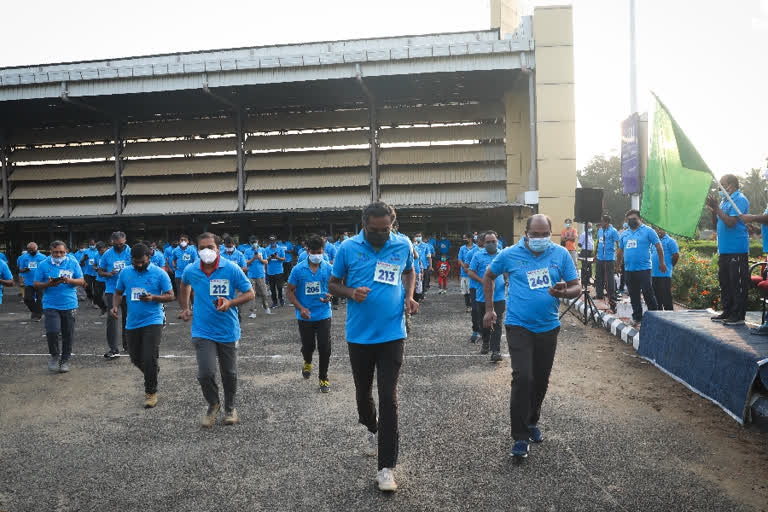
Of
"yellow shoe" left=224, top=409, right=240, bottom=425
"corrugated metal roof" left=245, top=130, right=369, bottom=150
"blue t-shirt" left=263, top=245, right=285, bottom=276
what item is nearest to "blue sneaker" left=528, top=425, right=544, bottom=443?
"yellow shoe" left=224, top=409, right=240, bottom=425

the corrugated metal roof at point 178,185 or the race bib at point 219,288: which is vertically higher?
the corrugated metal roof at point 178,185

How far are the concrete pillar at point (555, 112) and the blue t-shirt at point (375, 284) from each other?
16.7 metres

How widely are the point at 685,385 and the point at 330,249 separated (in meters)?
10.1

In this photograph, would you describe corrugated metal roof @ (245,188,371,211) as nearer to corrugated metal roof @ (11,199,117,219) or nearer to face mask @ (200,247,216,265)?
corrugated metal roof @ (11,199,117,219)

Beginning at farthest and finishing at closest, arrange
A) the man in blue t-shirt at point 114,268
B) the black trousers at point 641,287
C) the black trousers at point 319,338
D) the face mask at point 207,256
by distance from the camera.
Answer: the black trousers at point 641,287
the man in blue t-shirt at point 114,268
the black trousers at point 319,338
the face mask at point 207,256

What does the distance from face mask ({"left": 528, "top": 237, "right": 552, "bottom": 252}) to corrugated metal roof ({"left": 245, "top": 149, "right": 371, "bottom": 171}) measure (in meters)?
19.5

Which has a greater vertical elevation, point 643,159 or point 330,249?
point 643,159

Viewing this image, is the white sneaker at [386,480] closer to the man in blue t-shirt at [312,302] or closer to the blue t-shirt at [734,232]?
the man in blue t-shirt at [312,302]

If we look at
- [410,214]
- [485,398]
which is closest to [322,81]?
[410,214]

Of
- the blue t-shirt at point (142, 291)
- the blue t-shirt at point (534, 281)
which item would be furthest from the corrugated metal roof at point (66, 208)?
the blue t-shirt at point (534, 281)

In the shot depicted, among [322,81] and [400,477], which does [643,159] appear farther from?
[400,477]

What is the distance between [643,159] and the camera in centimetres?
1466

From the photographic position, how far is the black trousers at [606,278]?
12.4m

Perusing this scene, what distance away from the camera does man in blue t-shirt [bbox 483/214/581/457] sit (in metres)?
4.48
